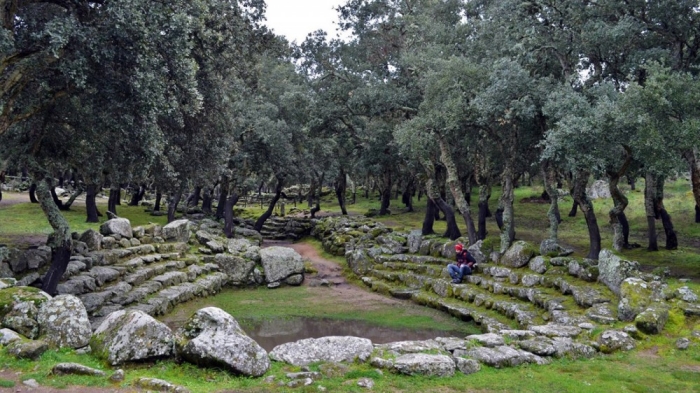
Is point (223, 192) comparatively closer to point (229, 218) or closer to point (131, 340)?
point (229, 218)

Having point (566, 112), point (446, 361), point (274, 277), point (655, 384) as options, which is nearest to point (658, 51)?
point (566, 112)

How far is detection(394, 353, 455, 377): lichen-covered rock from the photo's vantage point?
873 centimetres

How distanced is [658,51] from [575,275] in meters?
9.30

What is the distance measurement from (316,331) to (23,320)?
799cm

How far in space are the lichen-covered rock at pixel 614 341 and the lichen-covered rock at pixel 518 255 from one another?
7133 mm

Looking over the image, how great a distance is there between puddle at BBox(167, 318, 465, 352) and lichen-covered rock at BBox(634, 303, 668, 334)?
4772mm

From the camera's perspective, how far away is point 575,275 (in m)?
16.0

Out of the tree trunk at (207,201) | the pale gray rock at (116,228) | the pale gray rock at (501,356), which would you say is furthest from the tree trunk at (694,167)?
the tree trunk at (207,201)

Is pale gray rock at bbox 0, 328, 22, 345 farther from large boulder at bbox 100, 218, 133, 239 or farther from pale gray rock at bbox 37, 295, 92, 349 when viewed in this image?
large boulder at bbox 100, 218, 133, 239

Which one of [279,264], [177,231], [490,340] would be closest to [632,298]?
[490,340]

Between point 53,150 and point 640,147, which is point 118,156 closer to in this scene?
point 53,150

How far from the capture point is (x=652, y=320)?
11258 millimetres

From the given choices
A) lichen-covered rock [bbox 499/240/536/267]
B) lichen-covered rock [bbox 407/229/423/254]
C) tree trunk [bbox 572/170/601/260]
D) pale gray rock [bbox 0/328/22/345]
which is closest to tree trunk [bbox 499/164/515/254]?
lichen-covered rock [bbox 499/240/536/267]

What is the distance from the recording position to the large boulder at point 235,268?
914 inches
